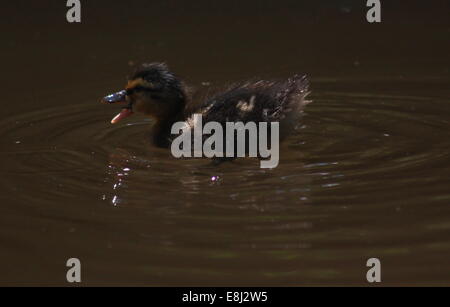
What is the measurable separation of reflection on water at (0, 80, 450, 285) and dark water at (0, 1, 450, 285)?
0.01 meters

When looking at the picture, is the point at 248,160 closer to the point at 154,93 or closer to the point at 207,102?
the point at 207,102

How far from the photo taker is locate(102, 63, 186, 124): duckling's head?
7.27 metres

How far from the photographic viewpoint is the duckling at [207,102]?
22.0 feet

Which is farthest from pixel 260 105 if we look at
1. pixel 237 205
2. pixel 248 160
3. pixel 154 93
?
→ pixel 237 205

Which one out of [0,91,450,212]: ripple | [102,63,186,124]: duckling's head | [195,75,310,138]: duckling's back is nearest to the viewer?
[0,91,450,212]: ripple

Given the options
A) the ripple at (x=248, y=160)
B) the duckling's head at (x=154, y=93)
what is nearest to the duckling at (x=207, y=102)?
the duckling's head at (x=154, y=93)

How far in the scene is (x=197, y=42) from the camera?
33.8ft

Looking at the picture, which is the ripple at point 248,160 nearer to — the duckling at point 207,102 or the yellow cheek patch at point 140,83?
the duckling at point 207,102

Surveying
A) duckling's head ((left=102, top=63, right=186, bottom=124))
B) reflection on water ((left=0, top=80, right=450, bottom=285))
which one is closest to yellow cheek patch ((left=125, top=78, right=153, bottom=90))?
duckling's head ((left=102, top=63, right=186, bottom=124))

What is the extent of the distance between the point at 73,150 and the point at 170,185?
1.23 metres

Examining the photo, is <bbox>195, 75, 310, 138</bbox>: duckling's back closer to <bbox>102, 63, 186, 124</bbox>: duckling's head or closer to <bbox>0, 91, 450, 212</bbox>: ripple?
<bbox>0, 91, 450, 212</bbox>: ripple

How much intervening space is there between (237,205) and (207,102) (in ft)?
5.43

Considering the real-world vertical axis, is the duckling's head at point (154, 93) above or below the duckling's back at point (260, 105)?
above

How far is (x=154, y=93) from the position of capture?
7293 millimetres
